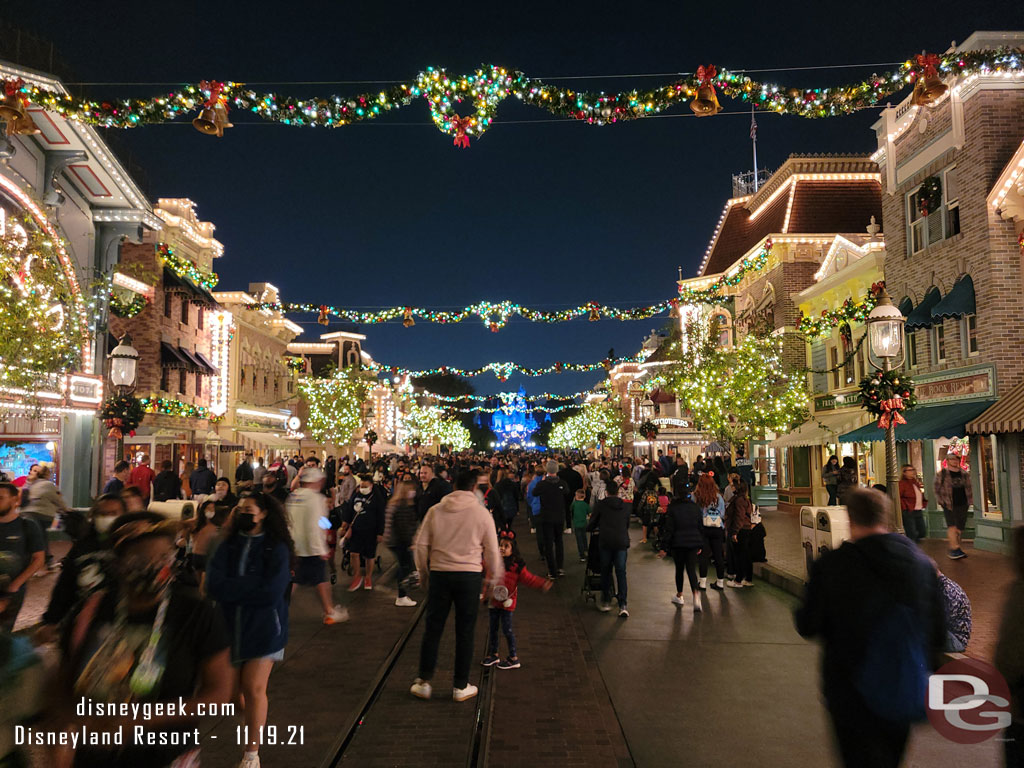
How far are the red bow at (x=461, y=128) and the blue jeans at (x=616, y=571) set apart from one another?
618cm

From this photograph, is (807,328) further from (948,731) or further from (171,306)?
(171,306)

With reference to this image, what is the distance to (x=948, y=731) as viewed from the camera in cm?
553

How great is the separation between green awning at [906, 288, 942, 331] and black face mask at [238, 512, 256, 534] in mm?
16995

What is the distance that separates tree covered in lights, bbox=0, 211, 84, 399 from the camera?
41.4ft

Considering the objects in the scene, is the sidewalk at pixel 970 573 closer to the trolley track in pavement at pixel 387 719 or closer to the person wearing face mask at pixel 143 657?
the trolley track in pavement at pixel 387 719

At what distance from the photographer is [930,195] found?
1847 centimetres

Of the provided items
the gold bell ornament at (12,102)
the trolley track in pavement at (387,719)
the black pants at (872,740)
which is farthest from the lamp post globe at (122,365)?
the black pants at (872,740)

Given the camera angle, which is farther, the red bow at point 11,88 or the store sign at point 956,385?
the store sign at point 956,385

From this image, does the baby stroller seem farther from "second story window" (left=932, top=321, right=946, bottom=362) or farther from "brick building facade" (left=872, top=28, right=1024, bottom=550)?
"second story window" (left=932, top=321, right=946, bottom=362)

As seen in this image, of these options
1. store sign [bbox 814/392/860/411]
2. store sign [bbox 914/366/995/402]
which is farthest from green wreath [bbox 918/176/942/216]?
store sign [bbox 814/392/860/411]

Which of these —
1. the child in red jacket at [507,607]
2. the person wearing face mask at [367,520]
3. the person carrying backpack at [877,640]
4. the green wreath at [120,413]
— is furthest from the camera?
the green wreath at [120,413]

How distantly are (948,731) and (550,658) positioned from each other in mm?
3795

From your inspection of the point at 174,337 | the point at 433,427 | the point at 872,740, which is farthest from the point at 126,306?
the point at 433,427

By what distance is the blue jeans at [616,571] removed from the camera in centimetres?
1027
